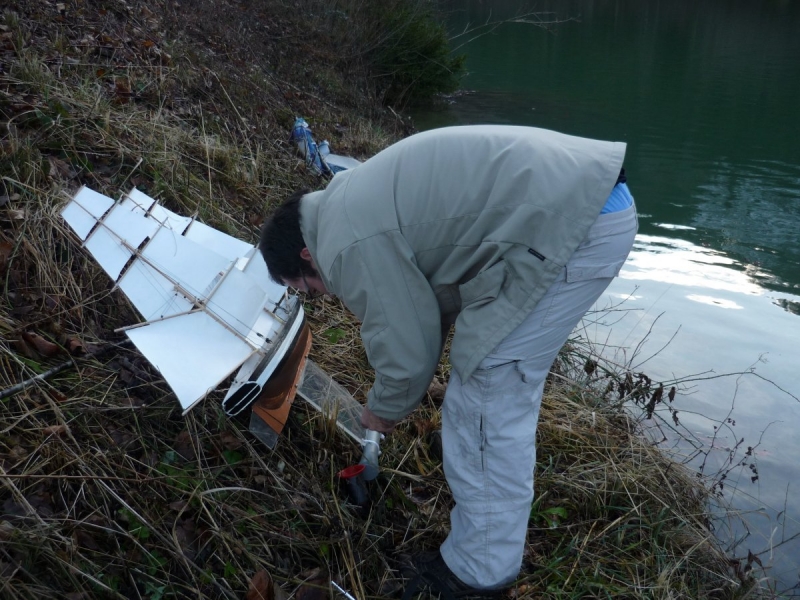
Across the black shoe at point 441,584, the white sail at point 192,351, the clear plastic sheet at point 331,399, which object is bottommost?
the black shoe at point 441,584

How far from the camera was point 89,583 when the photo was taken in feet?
7.41

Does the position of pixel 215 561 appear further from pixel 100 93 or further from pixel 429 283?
pixel 100 93

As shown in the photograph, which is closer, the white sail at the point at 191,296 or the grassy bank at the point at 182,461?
the grassy bank at the point at 182,461

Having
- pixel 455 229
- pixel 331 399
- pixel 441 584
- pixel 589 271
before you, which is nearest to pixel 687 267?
pixel 331 399

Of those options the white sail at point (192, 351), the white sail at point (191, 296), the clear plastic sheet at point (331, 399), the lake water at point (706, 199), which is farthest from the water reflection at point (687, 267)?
the white sail at point (192, 351)

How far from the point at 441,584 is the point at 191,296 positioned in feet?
5.00

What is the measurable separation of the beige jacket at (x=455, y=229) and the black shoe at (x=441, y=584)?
0.82 metres

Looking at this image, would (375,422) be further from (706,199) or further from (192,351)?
(706,199)

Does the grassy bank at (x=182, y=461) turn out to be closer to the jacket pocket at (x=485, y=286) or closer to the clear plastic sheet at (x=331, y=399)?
the clear plastic sheet at (x=331, y=399)

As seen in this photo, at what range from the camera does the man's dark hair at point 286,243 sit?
96.7 inches

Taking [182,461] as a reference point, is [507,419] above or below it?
above

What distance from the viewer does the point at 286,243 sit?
247 cm

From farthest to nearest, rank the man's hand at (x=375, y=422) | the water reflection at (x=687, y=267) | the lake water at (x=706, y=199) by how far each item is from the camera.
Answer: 1. the water reflection at (x=687, y=267)
2. the lake water at (x=706, y=199)
3. the man's hand at (x=375, y=422)

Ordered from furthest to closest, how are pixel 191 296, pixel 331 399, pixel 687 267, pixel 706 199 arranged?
pixel 706 199 → pixel 687 267 → pixel 331 399 → pixel 191 296
